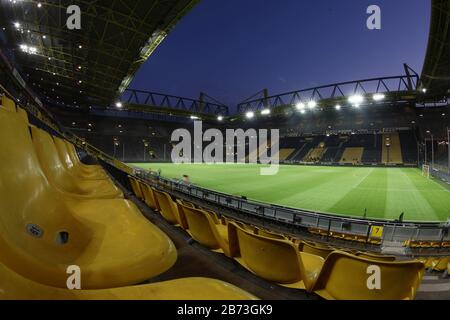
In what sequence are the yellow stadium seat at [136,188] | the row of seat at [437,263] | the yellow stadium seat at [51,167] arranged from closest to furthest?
the yellow stadium seat at [51,167]
the yellow stadium seat at [136,188]
the row of seat at [437,263]

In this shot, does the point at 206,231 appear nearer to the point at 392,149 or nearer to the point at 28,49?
the point at 28,49

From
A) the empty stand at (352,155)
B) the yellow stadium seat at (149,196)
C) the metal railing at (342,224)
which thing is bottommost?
the metal railing at (342,224)

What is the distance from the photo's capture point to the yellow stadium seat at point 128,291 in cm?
82

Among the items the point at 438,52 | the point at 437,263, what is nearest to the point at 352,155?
the point at 438,52

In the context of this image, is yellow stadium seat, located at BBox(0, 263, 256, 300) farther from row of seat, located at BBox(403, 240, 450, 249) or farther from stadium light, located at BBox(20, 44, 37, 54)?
stadium light, located at BBox(20, 44, 37, 54)

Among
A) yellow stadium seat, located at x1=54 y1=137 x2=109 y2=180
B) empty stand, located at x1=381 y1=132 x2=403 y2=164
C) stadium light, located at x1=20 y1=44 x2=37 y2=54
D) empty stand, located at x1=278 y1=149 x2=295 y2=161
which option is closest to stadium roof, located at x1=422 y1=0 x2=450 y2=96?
empty stand, located at x1=381 y1=132 x2=403 y2=164

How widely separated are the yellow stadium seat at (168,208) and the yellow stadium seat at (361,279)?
82.7 inches

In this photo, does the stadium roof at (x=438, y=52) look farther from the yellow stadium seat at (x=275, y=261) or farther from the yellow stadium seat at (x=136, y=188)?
the yellow stadium seat at (x=275, y=261)

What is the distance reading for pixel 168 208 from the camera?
387cm

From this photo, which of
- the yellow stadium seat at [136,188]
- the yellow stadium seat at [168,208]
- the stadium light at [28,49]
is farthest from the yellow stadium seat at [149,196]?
the stadium light at [28,49]

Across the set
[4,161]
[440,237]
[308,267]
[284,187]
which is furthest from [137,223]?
[284,187]

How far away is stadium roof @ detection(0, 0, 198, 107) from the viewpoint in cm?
1474

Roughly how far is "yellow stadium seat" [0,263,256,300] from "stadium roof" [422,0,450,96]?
18.8 metres

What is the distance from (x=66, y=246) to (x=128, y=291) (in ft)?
3.38
